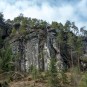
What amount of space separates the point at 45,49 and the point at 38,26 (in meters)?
9.76

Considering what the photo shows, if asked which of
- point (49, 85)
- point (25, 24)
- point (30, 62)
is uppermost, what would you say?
point (25, 24)

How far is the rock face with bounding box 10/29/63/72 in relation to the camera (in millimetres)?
73750

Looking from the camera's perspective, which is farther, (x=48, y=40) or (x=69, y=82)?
(x=48, y=40)

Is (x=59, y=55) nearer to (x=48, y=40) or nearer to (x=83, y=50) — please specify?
(x=48, y=40)

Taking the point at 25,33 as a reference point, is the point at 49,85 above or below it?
below

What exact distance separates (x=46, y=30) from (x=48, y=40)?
4.68 meters

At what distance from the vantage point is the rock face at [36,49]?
73.8 meters

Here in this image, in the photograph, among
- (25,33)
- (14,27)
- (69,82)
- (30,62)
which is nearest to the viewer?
(69,82)

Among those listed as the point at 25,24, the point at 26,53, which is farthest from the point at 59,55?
the point at 25,24

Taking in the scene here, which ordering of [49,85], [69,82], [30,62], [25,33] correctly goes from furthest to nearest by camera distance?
[25,33], [30,62], [69,82], [49,85]

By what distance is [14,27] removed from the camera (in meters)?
85.7

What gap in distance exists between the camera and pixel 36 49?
76.1 m

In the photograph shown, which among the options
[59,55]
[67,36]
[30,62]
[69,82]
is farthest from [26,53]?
[69,82]

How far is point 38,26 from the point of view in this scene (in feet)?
271
